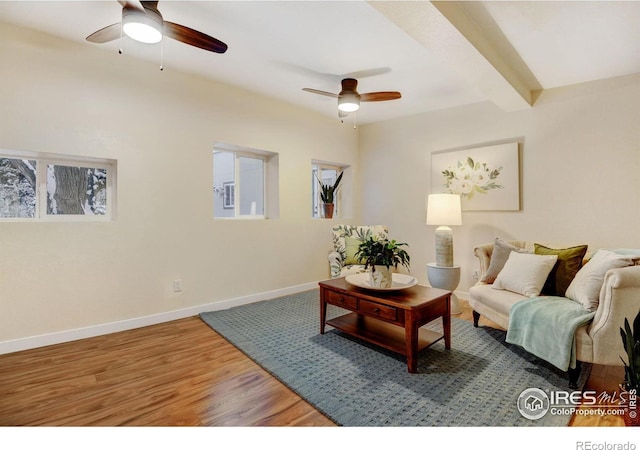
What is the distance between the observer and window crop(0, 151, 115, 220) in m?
2.47

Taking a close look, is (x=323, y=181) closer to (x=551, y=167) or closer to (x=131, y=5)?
(x=551, y=167)

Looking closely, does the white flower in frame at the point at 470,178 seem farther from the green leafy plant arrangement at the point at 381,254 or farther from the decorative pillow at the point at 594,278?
the green leafy plant arrangement at the point at 381,254

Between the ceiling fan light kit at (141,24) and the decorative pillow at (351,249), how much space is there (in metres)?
2.78

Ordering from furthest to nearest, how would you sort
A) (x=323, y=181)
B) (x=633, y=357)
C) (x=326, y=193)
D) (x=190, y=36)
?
(x=323, y=181), (x=326, y=193), (x=190, y=36), (x=633, y=357)

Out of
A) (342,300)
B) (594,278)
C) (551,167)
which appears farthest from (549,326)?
(551,167)

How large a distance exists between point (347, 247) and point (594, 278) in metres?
2.37

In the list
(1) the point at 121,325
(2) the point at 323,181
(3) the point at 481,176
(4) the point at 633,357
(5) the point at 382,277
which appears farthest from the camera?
(2) the point at 323,181

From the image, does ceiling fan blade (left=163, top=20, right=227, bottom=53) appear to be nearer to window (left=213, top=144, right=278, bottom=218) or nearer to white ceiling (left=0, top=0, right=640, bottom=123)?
white ceiling (left=0, top=0, right=640, bottom=123)

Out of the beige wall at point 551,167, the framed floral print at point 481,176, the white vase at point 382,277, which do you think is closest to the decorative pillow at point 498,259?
the beige wall at point 551,167

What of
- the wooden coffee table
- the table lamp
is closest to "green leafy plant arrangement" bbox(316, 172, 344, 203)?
the table lamp

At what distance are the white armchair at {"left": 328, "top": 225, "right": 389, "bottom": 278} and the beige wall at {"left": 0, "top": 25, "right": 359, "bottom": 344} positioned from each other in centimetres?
66

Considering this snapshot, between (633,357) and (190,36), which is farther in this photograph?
(190,36)

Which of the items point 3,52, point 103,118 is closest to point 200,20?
point 103,118

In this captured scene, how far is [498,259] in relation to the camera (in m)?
2.88
